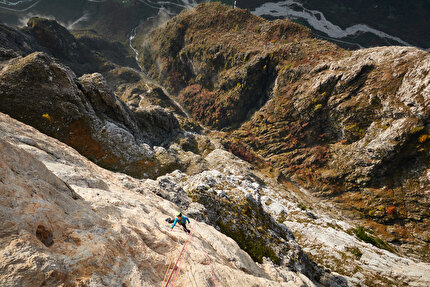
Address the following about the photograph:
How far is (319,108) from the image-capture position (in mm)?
52625

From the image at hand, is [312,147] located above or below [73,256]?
above

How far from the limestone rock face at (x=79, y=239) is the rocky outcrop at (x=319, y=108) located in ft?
152

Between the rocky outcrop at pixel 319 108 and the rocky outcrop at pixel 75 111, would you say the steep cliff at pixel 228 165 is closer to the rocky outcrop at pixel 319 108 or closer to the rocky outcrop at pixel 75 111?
the rocky outcrop at pixel 75 111

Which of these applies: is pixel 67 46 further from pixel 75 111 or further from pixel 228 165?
pixel 228 165

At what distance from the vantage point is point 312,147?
180 ft

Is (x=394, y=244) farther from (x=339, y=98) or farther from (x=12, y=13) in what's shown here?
(x=12, y=13)

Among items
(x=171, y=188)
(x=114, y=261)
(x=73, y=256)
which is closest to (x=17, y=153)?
(x=73, y=256)

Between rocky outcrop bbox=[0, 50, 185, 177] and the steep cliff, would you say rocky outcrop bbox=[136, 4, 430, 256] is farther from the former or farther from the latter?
rocky outcrop bbox=[0, 50, 185, 177]

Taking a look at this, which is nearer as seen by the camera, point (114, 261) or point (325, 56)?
point (114, 261)

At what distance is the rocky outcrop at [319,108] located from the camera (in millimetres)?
37094

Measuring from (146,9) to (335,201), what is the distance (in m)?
181

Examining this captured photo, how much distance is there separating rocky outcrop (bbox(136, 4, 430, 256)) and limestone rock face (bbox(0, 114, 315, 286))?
4639 cm

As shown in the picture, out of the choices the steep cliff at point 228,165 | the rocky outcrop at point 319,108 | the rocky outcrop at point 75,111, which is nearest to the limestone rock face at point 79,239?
the steep cliff at point 228,165

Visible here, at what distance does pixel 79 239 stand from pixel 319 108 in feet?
202
